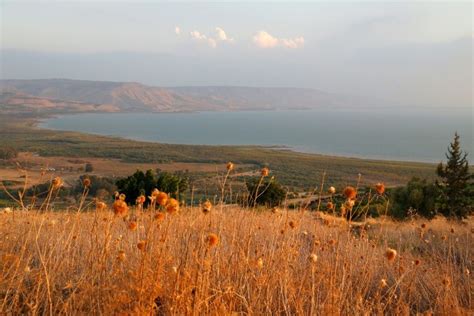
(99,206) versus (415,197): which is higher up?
(99,206)

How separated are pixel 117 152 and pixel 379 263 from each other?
85412 mm

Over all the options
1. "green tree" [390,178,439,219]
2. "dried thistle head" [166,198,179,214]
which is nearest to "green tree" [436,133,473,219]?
"green tree" [390,178,439,219]

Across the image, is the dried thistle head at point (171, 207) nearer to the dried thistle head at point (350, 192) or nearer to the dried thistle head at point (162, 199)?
the dried thistle head at point (162, 199)

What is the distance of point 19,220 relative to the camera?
237 inches

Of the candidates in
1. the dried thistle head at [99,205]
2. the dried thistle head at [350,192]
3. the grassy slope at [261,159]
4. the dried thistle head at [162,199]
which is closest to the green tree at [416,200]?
the dried thistle head at [350,192]

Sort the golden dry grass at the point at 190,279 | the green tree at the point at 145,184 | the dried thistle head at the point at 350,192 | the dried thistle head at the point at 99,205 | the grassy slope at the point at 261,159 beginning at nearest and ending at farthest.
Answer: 1. the golden dry grass at the point at 190,279
2. the dried thistle head at the point at 99,205
3. the dried thistle head at the point at 350,192
4. the green tree at the point at 145,184
5. the grassy slope at the point at 261,159

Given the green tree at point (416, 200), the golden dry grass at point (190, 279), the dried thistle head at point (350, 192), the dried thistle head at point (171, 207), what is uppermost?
the dried thistle head at point (350, 192)

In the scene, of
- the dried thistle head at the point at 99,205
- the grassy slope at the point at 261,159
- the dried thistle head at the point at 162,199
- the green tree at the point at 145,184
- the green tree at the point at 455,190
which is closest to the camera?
the dried thistle head at the point at 162,199

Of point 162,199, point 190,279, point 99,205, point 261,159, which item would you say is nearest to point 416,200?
point 190,279

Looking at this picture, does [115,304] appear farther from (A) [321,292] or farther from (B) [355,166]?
(B) [355,166]

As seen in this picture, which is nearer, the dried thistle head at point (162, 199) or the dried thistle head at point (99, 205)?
the dried thistle head at point (162, 199)

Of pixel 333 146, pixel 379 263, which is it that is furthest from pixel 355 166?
→ pixel 379 263

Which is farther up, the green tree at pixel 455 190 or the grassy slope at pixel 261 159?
the green tree at pixel 455 190

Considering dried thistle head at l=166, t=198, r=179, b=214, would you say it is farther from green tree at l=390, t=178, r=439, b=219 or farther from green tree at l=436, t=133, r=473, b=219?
green tree at l=436, t=133, r=473, b=219
